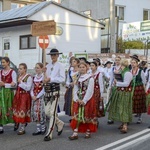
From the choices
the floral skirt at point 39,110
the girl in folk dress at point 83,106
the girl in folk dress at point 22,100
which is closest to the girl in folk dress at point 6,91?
the girl in folk dress at point 22,100

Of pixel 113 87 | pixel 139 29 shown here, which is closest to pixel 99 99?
pixel 113 87

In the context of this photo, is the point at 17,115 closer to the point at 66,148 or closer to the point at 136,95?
the point at 66,148

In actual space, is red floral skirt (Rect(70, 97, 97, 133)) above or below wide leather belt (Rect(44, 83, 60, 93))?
below

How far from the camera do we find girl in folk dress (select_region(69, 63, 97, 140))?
7.23m

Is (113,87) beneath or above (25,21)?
beneath

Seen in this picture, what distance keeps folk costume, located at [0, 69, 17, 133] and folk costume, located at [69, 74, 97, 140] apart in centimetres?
139

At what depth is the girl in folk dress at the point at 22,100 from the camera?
749 cm

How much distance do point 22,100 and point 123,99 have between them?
7.43 feet

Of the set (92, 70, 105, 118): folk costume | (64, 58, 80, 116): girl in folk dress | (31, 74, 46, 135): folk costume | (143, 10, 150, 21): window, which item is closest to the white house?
(143, 10, 150, 21): window

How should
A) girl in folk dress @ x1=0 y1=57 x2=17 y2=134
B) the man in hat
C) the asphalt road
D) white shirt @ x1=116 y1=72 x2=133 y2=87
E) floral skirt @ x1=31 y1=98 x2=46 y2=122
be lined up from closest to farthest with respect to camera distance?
the asphalt road
the man in hat
floral skirt @ x1=31 y1=98 x2=46 y2=122
girl in folk dress @ x1=0 y1=57 x2=17 y2=134
white shirt @ x1=116 y1=72 x2=133 y2=87

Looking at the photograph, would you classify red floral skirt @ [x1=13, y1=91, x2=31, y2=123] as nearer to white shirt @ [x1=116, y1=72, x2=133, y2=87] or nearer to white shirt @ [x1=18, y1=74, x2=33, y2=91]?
white shirt @ [x1=18, y1=74, x2=33, y2=91]

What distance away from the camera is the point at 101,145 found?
689 cm

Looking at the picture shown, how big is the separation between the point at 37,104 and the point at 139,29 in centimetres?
2267

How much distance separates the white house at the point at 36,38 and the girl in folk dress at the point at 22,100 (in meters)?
14.1
